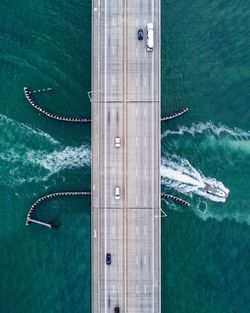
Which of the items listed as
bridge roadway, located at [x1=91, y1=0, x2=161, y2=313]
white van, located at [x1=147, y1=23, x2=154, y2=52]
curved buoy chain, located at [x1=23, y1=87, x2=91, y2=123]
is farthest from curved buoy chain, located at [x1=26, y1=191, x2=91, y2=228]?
white van, located at [x1=147, y1=23, x2=154, y2=52]

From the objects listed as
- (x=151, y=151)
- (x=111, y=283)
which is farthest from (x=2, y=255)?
(x=151, y=151)

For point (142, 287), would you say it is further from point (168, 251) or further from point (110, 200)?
point (110, 200)

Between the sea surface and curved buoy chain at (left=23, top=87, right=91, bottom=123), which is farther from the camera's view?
curved buoy chain at (left=23, top=87, right=91, bottom=123)

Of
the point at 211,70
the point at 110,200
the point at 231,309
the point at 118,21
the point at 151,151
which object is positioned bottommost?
the point at 231,309

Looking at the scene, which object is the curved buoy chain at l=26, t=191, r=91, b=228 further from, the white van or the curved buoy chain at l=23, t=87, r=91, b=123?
the white van

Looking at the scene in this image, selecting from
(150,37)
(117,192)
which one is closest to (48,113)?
(117,192)
